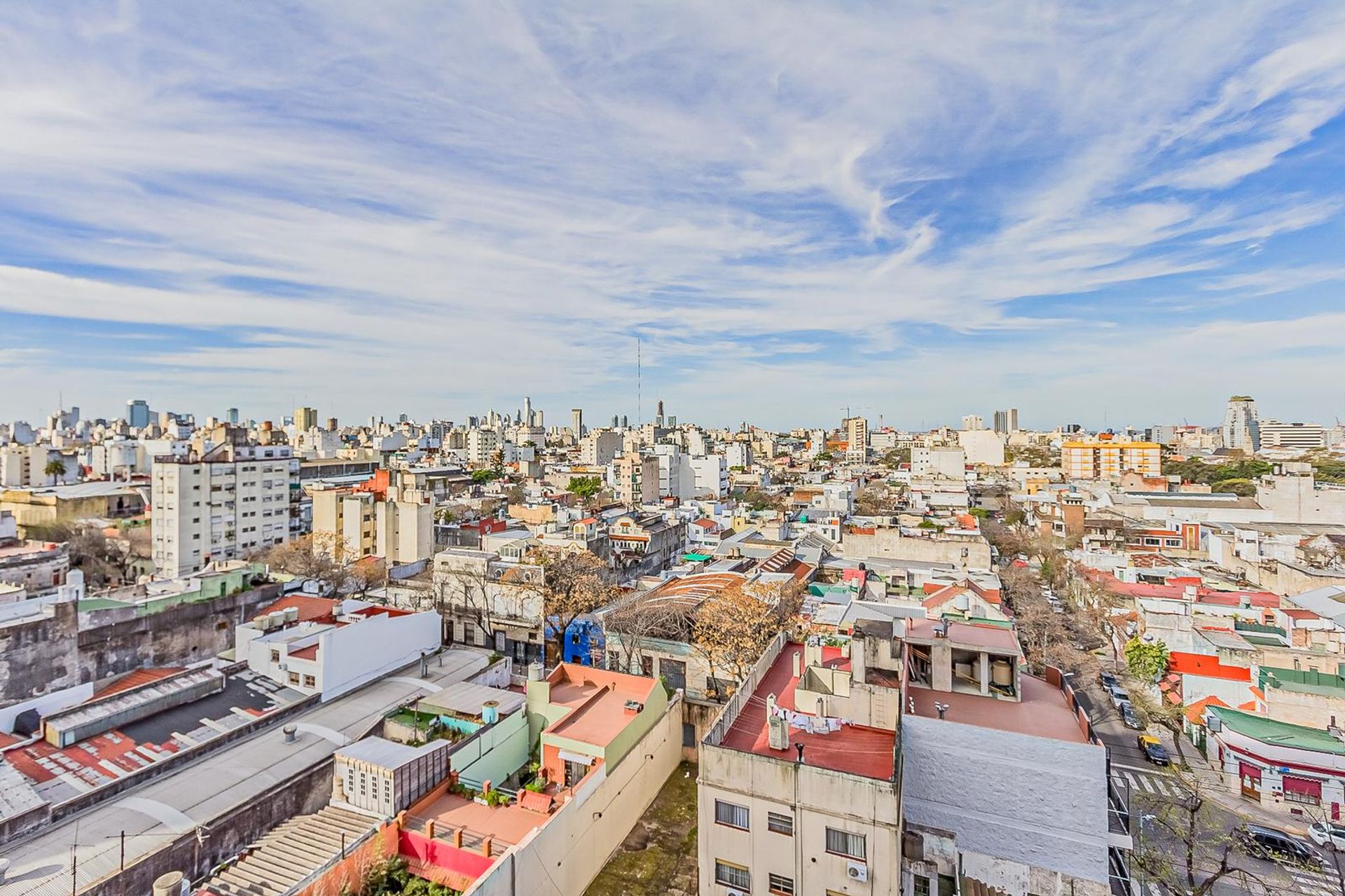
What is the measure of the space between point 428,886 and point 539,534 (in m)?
23.1

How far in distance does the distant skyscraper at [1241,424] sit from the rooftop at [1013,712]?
151 m

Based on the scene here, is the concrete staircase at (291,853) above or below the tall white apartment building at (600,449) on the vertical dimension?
below

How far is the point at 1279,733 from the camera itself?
17.0 meters

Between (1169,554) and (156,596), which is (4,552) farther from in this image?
(1169,554)

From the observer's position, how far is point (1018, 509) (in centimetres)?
5447

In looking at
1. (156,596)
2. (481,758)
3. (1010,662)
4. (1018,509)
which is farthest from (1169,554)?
(156,596)

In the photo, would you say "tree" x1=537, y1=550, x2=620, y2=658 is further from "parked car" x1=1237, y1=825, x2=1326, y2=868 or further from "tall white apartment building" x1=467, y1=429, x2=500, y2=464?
"tall white apartment building" x1=467, y1=429, x2=500, y2=464

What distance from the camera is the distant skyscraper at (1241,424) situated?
126m

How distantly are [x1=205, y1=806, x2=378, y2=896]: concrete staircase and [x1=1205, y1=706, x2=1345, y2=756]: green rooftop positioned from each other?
21.8 meters

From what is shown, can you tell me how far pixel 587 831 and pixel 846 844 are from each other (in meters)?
5.14

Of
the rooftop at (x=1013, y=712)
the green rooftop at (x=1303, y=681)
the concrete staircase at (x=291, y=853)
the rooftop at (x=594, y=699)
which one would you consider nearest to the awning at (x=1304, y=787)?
the green rooftop at (x=1303, y=681)

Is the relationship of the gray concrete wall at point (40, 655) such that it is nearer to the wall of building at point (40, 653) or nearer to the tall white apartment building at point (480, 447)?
the wall of building at point (40, 653)

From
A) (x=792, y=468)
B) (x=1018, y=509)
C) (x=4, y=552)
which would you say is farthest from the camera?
(x=792, y=468)

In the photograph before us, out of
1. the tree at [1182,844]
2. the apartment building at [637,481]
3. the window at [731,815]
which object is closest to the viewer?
the window at [731,815]
